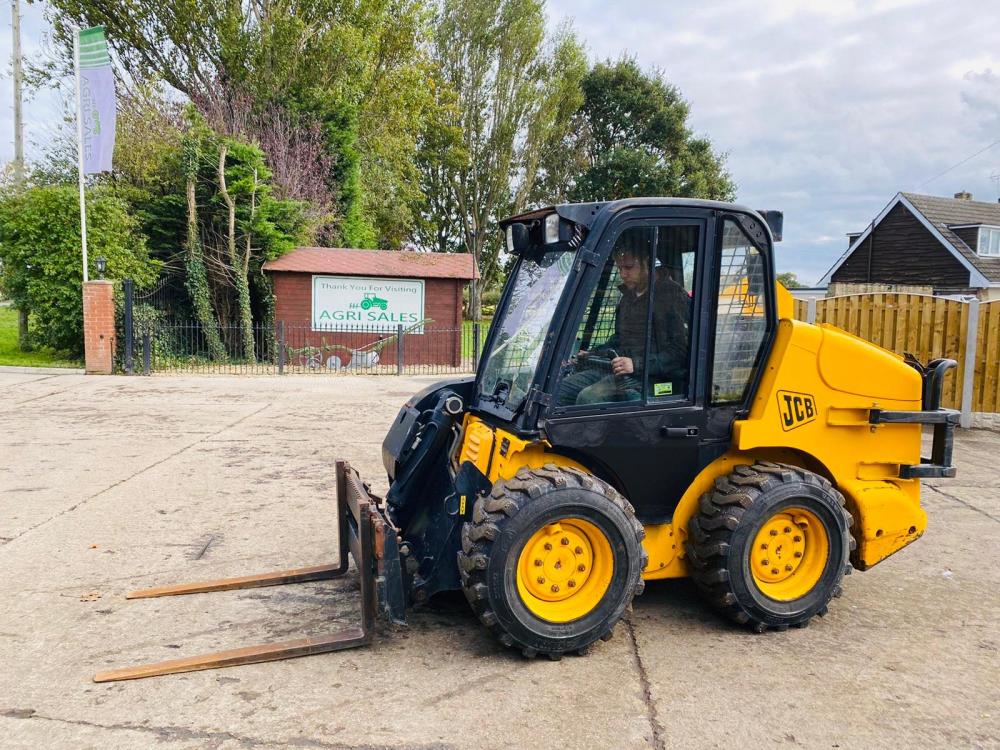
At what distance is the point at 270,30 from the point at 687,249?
77.2ft

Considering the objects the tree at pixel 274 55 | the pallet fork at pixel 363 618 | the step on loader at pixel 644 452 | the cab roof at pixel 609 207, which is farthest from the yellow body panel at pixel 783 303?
the tree at pixel 274 55

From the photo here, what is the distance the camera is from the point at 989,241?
32594 millimetres

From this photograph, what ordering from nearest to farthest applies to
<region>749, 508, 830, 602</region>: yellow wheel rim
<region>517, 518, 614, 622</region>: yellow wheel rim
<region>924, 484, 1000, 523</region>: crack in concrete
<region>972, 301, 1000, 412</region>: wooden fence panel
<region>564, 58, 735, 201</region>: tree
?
<region>517, 518, 614, 622</region>: yellow wheel rim
<region>749, 508, 830, 602</region>: yellow wheel rim
<region>924, 484, 1000, 523</region>: crack in concrete
<region>972, 301, 1000, 412</region>: wooden fence panel
<region>564, 58, 735, 201</region>: tree

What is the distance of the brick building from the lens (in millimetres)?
20297

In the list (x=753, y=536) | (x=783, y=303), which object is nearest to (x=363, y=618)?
(x=753, y=536)

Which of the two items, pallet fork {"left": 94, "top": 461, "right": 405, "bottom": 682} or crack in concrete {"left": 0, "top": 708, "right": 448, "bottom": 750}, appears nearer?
crack in concrete {"left": 0, "top": 708, "right": 448, "bottom": 750}

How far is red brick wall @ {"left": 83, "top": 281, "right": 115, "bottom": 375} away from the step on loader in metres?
14.1

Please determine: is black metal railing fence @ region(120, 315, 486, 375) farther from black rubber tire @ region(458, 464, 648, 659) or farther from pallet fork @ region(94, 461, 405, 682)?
black rubber tire @ region(458, 464, 648, 659)

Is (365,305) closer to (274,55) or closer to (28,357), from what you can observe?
(28,357)

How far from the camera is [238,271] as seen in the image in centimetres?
2019

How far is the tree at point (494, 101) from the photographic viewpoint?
35656mm

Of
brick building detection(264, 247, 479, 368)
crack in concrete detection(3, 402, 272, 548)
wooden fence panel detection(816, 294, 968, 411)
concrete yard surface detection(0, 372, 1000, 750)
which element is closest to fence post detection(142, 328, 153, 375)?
brick building detection(264, 247, 479, 368)

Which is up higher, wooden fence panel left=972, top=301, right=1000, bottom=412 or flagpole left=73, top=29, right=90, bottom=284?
flagpole left=73, top=29, right=90, bottom=284

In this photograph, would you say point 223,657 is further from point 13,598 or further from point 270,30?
point 270,30
